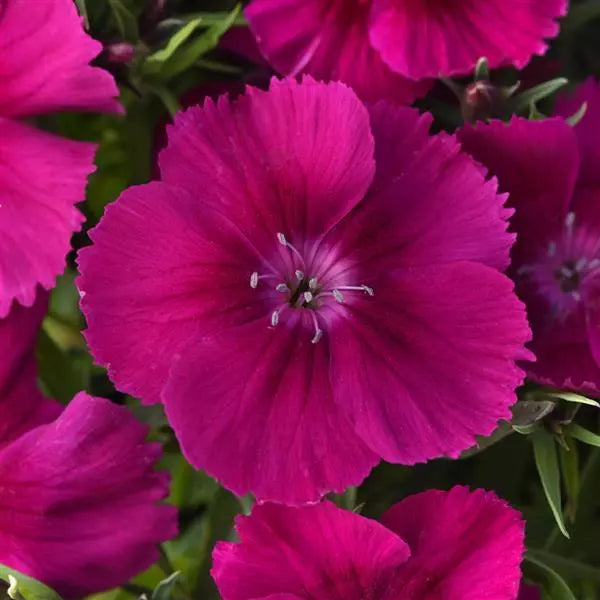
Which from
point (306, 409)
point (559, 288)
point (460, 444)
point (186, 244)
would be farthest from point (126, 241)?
point (559, 288)

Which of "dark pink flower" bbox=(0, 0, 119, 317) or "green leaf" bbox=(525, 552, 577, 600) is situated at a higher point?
"dark pink flower" bbox=(0, 0, 119, 317)

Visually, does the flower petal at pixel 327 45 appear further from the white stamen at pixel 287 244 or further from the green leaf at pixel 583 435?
the green leaf at pixel 583 435

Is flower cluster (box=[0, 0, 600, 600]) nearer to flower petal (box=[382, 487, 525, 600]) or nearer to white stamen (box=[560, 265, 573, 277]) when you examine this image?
flower petal (box=[382, 487, 525, 600])

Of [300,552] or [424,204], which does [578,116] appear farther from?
[300,552]

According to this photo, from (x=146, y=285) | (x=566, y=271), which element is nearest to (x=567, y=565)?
(x=566, y=271)

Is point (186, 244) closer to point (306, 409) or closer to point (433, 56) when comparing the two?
point (306, 409)

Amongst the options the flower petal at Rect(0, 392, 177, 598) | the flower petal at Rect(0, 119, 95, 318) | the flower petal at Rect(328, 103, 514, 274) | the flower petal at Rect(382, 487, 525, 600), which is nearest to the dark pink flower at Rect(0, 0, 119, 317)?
the flower petal at Rect(0, 119, 95, 318)

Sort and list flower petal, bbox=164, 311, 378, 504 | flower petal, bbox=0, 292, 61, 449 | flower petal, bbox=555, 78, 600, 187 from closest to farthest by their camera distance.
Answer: flower petal, bbox=164, 311, 378, 504 < flower petal, bbox=0, 292, 61, 449 < flower petal, bbox=555, 78, 600, 187
